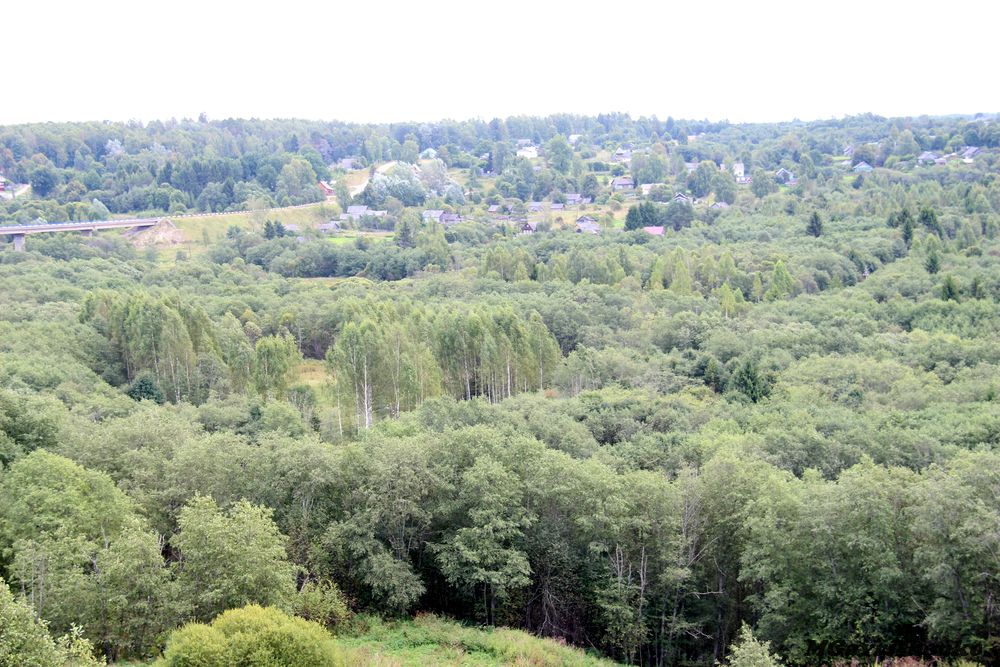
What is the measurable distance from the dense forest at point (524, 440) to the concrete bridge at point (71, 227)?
9.00ft

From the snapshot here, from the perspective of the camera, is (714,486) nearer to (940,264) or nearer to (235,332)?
(235,332)

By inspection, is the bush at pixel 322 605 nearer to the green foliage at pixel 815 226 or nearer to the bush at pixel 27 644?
the bush at pixel 27 644

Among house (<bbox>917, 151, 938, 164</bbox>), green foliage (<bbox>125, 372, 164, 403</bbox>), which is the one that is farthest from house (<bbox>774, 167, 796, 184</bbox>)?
green foliage (<bbox>125, 372, 164, 403</bbox>)

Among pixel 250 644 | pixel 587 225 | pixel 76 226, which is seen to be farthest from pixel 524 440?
pixel 76 226

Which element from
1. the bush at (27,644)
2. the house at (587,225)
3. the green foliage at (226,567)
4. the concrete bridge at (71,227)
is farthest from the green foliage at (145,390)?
the house at (587,225)

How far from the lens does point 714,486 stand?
67.3 feet

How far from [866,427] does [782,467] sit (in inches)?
175

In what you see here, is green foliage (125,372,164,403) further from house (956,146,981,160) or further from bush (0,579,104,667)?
house (956,146,981,160)

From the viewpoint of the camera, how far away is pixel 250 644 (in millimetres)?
13570

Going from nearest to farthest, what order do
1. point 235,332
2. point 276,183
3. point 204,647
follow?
1. point 204,647
2. point 235,332
3. point 276,183

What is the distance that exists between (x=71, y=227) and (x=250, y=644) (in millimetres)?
78914

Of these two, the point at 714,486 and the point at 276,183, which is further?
the point at 276,183

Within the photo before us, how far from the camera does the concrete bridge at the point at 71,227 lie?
250 feet

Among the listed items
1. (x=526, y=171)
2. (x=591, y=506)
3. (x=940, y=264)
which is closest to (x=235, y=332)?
(x=591, y=506)
